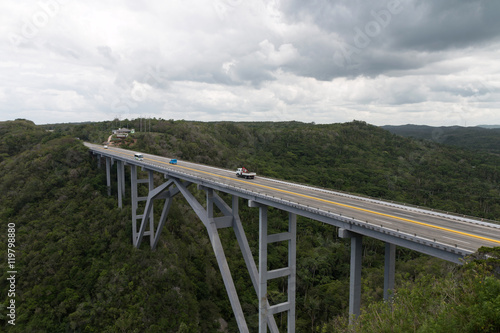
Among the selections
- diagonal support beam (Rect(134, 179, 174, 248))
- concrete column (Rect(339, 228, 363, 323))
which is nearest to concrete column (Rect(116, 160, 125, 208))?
diagonal support beam (Rect(134, 179, 174, 248))

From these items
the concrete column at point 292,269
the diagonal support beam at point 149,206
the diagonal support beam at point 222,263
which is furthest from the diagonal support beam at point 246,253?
the diagonal support beam at point 149,206

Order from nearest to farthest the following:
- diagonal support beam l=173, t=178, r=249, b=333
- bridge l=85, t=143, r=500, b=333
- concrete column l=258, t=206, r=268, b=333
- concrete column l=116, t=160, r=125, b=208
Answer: bridge l=85, t=143, r=500, b=333, concrete column l=258, t=206, r=268, b=333, diagonal support beam l=173, t=178, r=249, b=333, concrete column l=116, t=160, r=125, b=208

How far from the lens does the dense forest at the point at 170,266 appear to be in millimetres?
11461

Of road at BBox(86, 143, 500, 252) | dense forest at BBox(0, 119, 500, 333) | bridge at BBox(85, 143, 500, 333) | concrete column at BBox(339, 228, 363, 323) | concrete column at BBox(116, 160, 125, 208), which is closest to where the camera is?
dense forest at BBox(0, 119, 500, 333)

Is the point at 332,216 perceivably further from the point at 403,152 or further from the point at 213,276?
the point at 403,152

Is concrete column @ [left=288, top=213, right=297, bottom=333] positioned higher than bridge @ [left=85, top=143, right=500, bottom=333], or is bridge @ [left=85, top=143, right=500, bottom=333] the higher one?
bridge @ [left=85, top=143, right=500, bottom=333]

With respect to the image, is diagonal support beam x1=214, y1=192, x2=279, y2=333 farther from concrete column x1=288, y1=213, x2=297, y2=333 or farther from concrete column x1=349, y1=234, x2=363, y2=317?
concrete column x1=349, y1=234, x2=363, y2=317

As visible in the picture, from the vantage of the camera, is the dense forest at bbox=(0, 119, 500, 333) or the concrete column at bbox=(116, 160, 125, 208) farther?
the concrete column at bbox=(116, 160, 125, 208)

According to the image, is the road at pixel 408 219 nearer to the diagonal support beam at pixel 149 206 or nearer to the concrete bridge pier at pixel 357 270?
the concrete bridge pier at pixel 357 270

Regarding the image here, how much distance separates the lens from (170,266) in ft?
121

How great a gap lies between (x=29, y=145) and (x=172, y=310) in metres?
54.2

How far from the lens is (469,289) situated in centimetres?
970

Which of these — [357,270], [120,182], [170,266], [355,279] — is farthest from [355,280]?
[120,182]

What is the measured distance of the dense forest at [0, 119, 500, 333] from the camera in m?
11.5
